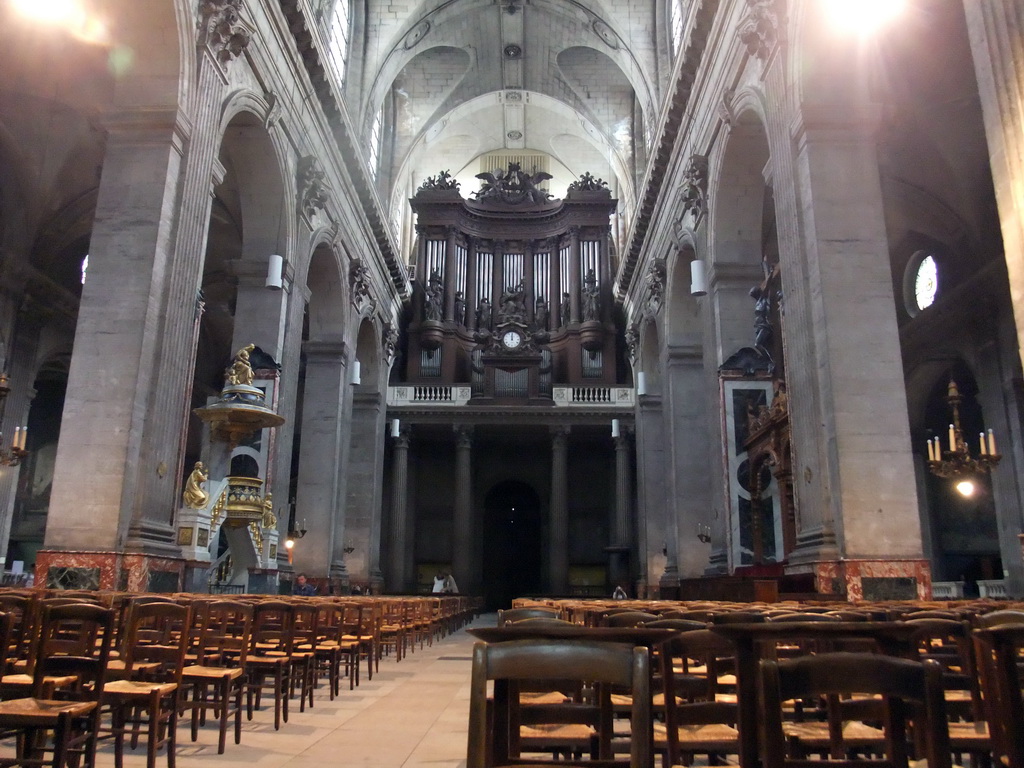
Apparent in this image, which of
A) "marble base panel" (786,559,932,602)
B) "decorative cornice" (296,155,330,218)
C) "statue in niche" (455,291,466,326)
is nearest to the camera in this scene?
"marble base panel" (786,559,932,602)

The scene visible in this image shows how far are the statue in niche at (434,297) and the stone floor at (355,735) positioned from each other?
22642mm

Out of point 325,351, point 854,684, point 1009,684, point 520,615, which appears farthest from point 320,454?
point 854,684

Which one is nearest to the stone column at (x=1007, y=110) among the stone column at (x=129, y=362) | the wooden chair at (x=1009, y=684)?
the wooden chair at (x=1009, y=684)

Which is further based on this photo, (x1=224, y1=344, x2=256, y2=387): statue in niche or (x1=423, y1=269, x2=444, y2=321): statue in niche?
(x1=423, y1=269, x2=444, y2=321): statue in niche

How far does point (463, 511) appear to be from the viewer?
26125 mm

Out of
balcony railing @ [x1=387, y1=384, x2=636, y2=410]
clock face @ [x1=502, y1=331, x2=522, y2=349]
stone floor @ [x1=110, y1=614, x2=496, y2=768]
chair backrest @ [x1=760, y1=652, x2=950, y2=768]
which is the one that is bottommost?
stone floor @ [x1=110, y1=614, x2=496, y2=768]

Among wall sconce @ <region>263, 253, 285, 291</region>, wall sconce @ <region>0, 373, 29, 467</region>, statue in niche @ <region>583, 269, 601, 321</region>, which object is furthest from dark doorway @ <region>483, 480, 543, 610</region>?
wall sconce @ <region>0, 373, 29, 467</region>

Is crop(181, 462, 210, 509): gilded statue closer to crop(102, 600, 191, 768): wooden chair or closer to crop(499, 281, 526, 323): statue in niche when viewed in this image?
crop(102, 600, 191, 768): wooden chair

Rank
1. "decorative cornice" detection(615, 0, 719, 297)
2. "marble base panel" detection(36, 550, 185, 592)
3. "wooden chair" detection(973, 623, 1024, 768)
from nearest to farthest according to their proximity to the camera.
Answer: "wooden chair" detection(973, 623, 1024, 768) < "marble base panel" detection(36, 550, 185, 592) < "decorative cornice" detection(615, 0, 719, 297)

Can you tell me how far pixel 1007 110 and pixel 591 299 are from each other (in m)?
22.9

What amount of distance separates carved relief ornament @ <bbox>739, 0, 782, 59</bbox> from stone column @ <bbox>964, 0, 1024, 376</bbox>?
5.42 metres

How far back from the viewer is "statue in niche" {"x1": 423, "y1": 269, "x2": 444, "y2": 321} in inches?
1155

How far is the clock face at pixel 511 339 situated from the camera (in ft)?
94.2

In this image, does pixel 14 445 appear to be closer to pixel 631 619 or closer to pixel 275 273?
pixel 275 273
